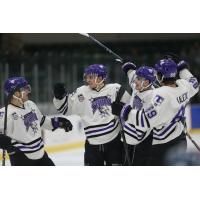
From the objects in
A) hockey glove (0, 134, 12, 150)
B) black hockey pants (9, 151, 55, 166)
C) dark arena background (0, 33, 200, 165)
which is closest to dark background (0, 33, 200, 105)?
dark arena background (0, 33, 200, 165)

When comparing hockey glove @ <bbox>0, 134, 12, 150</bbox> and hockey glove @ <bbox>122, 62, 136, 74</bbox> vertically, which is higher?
hockey glove @ <bbox>122, 62, 136, 74</bbox>

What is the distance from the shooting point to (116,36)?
14.8ft

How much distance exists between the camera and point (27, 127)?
4.38m

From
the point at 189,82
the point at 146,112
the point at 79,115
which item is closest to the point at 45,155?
the point at 79,115

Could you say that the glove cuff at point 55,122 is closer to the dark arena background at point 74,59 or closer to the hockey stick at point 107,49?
the dark arena background at point 74,59

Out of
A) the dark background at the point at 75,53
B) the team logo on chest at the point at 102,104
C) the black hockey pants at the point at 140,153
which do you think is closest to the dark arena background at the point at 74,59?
the dark background at the point at 75,53

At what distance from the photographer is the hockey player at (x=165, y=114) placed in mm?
4273

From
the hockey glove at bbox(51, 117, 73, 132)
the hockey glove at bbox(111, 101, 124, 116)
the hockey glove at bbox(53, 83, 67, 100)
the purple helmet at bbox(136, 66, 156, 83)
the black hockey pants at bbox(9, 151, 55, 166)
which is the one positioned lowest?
the black hockey pants at bbox(9, 151, 55, 166)

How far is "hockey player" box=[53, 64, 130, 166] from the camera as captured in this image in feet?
14.4

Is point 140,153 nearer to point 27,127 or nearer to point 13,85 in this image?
point 27,127

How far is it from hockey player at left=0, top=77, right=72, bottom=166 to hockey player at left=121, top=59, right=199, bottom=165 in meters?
0.38

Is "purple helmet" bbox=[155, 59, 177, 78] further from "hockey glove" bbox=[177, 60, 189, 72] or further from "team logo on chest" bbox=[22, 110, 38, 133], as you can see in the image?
"team logo on chest" bbox=[22, 110, 38, 133]

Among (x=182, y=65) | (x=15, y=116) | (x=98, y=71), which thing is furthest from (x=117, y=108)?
(x=15, y=116)
